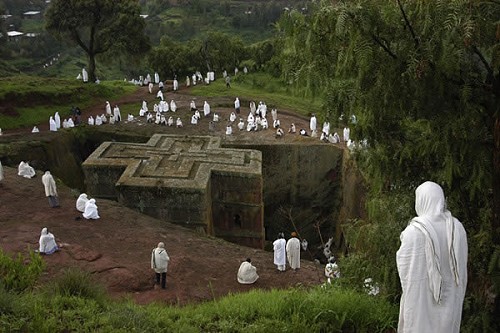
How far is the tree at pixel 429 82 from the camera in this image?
13.5 ft

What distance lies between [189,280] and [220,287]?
0.66 meters

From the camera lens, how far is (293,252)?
37.4 ft

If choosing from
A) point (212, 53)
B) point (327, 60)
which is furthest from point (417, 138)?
point (212, 53)

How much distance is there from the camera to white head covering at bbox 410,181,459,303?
362cm

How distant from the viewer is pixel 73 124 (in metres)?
21.9

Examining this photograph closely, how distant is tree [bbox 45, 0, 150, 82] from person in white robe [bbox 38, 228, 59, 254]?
61.9 ft

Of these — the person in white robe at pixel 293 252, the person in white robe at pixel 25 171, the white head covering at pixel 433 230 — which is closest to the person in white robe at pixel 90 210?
the person in white robe at pixel 25 171

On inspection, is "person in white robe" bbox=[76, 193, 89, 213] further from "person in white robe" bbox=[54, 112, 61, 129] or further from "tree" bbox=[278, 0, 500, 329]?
"person in white robe" bbox=[54, 112, 61, 129]

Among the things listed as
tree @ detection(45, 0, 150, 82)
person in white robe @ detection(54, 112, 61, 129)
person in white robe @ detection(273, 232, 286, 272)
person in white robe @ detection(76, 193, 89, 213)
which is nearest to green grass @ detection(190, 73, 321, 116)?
tree @ detection(45, 0, 150, 82)

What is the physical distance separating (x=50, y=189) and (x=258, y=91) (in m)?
20.3

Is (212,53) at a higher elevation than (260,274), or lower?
higher

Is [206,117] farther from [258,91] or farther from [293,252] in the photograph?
[293,252]

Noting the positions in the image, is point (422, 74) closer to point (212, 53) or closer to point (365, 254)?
point (365, 254)

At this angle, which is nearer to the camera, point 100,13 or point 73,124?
point 73,124
